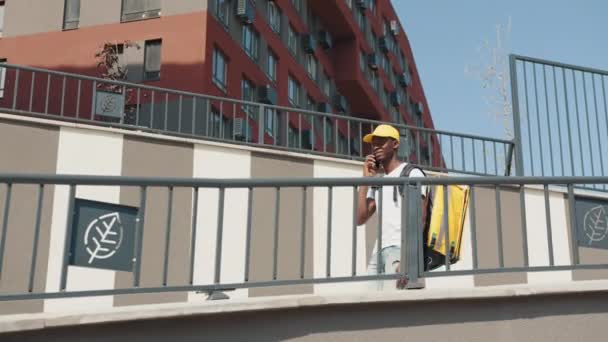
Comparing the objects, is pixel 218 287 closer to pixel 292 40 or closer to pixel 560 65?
pixel 560 65

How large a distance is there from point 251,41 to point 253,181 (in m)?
28.4

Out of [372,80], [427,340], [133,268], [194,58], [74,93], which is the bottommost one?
[427,340]

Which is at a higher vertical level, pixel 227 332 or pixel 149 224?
pixel 149 224

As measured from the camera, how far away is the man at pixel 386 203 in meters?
5.67

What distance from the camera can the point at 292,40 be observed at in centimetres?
3956

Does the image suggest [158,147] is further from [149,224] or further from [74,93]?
[74,93]

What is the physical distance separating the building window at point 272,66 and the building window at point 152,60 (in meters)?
7.83

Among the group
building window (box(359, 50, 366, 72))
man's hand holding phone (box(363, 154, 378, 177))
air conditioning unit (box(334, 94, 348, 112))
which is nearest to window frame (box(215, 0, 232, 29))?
air conditioning unit (box(334, 94, 348, 112))

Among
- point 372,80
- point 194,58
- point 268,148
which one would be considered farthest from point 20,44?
point 372,80

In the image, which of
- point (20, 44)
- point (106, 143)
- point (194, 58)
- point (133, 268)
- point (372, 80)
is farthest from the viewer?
point (372, 80)

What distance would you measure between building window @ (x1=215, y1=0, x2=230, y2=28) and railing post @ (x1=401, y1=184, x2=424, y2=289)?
24627mm

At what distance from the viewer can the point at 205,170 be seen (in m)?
10.1

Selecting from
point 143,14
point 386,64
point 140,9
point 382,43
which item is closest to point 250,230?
point 143,14

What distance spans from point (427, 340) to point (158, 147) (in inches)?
217
